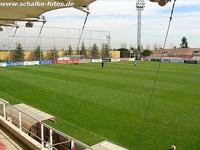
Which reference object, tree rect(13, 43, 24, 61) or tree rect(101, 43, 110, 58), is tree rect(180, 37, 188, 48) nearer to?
tree rect(101, 43, 110, 58)

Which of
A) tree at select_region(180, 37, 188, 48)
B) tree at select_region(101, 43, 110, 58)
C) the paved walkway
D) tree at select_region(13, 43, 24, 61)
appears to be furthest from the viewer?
tree at select_region(180, 37, 188, 48)

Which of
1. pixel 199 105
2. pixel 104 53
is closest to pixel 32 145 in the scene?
pixel 199 105

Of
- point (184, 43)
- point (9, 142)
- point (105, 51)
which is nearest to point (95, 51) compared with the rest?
point (105, 51)

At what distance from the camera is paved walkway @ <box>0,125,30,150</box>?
9953 millimetres

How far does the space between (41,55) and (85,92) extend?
189ft

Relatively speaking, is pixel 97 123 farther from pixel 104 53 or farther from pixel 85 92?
pixel 104 53

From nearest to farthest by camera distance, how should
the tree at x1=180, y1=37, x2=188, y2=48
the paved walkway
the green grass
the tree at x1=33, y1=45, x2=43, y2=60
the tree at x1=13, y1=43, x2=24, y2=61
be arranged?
the paved walkway < the green grass < the tree at x1=13, y1=43, x2=24, y2=61 < the tree at x1=33, y1=45, x2=43, y2=60 < the tree at x1=180, y1=37, x2=188, y2=48

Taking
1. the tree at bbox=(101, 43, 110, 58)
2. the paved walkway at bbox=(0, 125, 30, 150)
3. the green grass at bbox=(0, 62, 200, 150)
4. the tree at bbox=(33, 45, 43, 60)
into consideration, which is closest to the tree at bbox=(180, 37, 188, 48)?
the tree at bbox=(101, 43, 110, 58)

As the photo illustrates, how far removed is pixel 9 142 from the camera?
10.4m

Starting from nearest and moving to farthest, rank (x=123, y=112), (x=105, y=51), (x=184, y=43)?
(x=123, y=112) < (x=105, y=51) < (x=184, y=43)

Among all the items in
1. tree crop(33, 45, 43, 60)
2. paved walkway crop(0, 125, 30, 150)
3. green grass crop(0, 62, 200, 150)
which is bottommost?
green grass crop(0, 62, 200, 150)

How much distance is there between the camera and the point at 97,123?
15.2m

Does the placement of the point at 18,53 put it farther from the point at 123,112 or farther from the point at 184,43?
the point at 184,43

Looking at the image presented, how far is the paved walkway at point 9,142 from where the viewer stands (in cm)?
995
